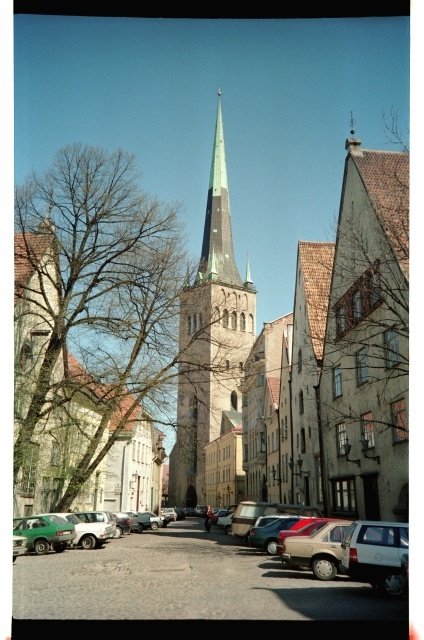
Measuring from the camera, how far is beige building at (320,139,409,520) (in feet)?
47.2

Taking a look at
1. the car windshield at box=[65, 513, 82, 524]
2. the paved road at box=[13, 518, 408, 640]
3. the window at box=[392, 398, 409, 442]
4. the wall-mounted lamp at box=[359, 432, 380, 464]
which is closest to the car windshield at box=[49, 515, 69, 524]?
the car windshield at box=[65, 513, 82, 524]

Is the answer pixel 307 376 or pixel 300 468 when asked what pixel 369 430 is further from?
pixel 300 468

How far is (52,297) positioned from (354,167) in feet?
36.9

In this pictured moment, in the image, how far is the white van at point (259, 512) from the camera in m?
24.7

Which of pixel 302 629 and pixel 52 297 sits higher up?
pixel 52 297

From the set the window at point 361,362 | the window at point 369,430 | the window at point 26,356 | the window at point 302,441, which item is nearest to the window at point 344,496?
the window at point 369,430

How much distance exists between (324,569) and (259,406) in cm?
2770

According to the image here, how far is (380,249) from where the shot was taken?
51.5 ft

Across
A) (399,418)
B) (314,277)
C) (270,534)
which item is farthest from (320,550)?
(314,277)

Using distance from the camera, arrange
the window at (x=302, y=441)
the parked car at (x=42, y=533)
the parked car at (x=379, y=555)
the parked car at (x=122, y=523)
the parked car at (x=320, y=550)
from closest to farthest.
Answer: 1. the parked car at (x=379, y=555)
2. the parked car at (x=320, y=550)
3. the parked car at (x=42, y=533)
4. the window at (x=302, y=441)
5. the parked car at (x=122, y=523)

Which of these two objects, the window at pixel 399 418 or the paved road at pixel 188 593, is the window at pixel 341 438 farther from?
the paved road at pixel 188 593

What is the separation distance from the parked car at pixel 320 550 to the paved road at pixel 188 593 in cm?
28
